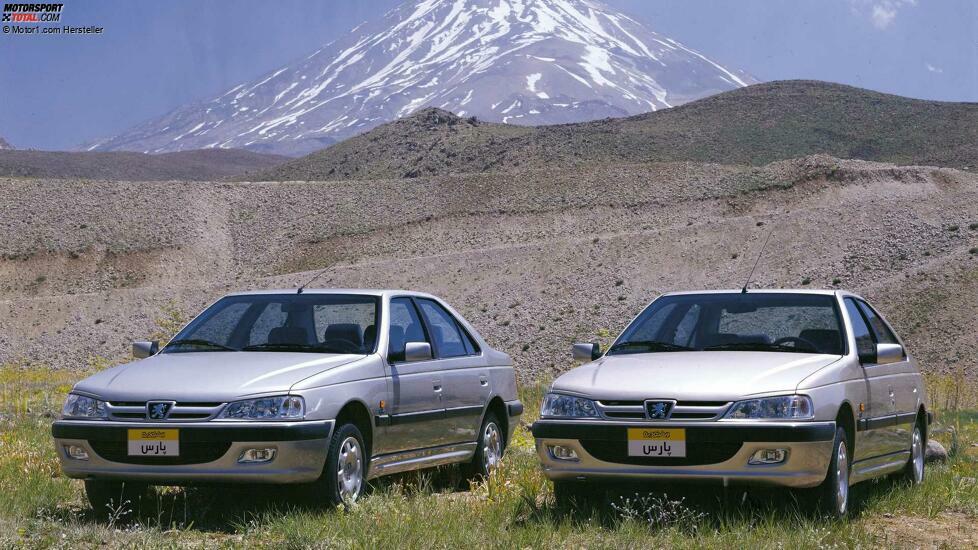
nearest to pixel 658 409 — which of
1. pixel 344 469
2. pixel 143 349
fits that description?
pixel 344 469

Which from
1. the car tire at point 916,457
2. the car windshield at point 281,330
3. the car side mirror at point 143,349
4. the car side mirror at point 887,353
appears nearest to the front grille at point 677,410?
the car side mirror at point 887,353

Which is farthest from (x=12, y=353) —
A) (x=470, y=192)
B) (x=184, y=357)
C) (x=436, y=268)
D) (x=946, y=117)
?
(x=946, y=117)

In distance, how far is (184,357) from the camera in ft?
27.7

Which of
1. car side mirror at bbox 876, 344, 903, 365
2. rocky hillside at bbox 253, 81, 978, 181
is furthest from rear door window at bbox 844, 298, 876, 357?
rocky hillside at bbox 253, 81, 978, 181

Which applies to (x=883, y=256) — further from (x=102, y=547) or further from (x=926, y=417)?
(x=102, y=547)

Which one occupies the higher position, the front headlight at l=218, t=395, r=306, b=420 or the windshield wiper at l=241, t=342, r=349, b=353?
the windshield wiper at l=241, t=342, r=349, b=353

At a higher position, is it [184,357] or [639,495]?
[184,357]

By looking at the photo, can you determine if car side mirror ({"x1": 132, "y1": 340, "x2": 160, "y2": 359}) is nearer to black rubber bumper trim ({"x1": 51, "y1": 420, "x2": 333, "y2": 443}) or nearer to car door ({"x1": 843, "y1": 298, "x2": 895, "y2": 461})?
black rubber bumper trim ({"x1": 51, "y1": 420, "x2": 333, "y2": 443})

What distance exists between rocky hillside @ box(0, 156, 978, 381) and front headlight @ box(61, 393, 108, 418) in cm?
3154

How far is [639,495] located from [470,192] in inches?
2310

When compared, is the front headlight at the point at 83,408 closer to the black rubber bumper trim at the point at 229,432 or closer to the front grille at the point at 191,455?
Answer: the black rubber bumper trim at the point at 229,432

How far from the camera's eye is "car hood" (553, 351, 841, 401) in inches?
290

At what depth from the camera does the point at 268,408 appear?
7508mm

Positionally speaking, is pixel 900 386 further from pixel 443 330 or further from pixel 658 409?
pixel 443 330
